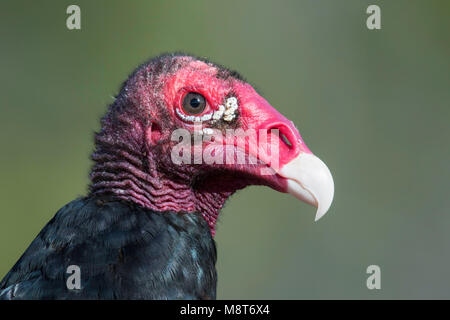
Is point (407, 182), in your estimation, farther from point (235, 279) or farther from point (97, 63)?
point (97, 63)

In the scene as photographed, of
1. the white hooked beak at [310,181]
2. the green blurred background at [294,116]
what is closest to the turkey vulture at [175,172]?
the white hooked beak at [310,181]

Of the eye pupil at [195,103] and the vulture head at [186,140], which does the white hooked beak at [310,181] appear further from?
the eye pupil at [195,103]

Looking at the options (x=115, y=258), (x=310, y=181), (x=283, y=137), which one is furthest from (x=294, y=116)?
(x=115, y=258)

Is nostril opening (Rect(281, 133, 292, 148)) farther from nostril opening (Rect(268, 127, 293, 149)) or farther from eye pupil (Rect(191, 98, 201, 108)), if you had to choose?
eye pupil (Rect(191, 98, 201, 108))

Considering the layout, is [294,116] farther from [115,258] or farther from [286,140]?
[115,258]

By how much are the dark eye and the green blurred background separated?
5.53 metres

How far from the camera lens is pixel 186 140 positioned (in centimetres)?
331

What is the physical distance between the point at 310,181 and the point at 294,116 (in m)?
6.76

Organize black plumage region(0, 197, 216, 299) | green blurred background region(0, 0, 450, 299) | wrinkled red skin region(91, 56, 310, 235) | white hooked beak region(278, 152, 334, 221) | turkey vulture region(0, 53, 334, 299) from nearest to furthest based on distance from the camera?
black plumage region(0, 197, 216, 299) < turkey vulture region(0, 53, 334, 299) < white hooked beak region(278, 152, 334, 221) < wrinkled red skin region(91, 56, 310, 235) < green blurred background region(0, 0, 450, 299)

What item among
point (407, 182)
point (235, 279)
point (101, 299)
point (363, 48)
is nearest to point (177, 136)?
point (101, 299)

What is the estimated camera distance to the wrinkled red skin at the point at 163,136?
3.29 meters

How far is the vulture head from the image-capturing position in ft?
10.7

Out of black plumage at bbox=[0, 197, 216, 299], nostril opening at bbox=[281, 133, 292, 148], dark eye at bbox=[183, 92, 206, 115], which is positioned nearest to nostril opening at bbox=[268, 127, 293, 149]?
nostril opening at bbox=[281, 133, 292, 148]

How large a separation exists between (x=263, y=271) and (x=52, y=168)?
11.3 feet
